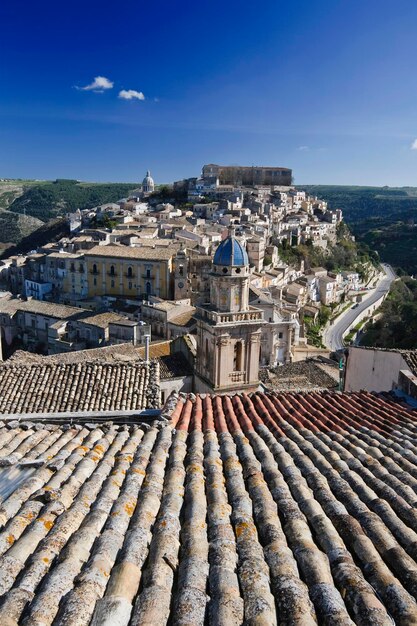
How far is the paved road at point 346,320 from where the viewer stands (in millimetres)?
52625

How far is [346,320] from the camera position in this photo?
61781mm

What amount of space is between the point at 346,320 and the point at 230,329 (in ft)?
150

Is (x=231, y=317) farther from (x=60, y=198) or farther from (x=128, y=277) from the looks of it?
(x=60, y=198)

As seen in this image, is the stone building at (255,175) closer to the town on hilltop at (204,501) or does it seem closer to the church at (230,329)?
the church at (230,329)

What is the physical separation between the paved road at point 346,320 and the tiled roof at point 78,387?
124ft

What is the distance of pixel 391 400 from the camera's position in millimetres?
8523

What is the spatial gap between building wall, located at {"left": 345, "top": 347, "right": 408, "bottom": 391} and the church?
6.35 meters

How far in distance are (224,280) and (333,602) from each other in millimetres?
17409

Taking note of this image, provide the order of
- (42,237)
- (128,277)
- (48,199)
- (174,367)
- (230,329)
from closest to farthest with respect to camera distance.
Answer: (230,329) → (174,367) → (128,277) → (42,237) → (48,199)

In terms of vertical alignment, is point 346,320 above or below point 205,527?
below

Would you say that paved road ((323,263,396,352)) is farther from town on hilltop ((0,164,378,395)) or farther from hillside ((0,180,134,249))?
hillside ((0,180,134,249))

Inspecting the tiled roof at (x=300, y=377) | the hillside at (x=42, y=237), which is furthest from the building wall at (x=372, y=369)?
the hillside at (x=42, y=237)

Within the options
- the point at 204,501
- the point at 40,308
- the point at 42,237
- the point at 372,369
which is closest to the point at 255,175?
the point at 42,237

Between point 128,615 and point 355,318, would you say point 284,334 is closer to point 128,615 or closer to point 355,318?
point 355,318
